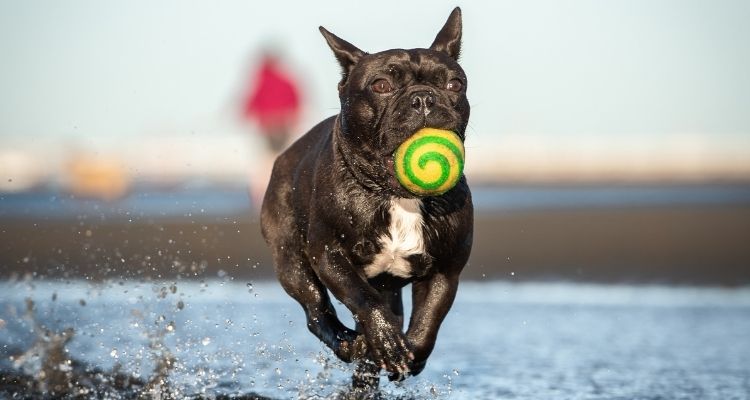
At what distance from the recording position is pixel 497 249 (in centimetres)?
1489

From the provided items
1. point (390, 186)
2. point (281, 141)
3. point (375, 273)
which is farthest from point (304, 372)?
point (281, 141)

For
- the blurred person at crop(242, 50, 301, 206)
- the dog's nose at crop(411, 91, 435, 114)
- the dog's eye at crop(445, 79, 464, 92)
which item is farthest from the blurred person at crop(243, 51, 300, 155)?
the dog's nose at crop(411, 91, 435, 114)

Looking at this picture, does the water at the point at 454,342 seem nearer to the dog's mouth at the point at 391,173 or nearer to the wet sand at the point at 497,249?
the wet sand at the point at 497,249

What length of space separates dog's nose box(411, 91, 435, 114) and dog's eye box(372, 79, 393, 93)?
0.82 ft

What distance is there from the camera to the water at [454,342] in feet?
22.9

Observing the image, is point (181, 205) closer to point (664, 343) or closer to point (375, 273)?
point (664, 343)

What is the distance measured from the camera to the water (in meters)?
6.99

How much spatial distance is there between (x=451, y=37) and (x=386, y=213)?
1037 mm

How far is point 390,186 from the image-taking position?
19.9ft

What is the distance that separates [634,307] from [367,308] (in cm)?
525

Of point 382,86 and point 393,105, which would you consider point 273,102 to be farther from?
point 393,105

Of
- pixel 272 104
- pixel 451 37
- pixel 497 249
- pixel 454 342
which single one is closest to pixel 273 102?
pixel 272 104

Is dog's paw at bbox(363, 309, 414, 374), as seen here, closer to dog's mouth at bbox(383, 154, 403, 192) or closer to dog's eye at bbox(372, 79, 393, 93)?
dog's mouth at bbox(383, 154, 403, 192)

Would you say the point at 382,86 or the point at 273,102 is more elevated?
the point at 382,86
